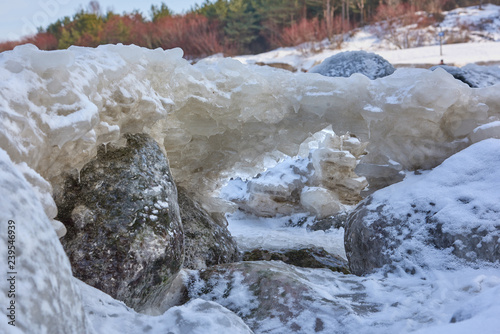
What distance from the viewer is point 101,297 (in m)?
1.81

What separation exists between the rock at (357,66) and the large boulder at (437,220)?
3.99m

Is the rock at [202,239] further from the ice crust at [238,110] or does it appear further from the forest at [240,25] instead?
the forest at [240,25]

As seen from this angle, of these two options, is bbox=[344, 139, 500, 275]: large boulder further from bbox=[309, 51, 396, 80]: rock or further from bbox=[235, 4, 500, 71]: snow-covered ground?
bbox=[235, 4, 500, 71]: snow-covered ground

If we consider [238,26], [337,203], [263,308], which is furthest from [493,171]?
[238,26]

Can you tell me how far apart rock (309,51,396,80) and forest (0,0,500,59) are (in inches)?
587

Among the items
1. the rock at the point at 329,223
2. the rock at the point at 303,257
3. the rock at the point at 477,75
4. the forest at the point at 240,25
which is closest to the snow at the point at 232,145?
the rock at the point at 303,257

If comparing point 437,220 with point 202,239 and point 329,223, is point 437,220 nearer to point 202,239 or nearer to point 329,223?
point 202,239

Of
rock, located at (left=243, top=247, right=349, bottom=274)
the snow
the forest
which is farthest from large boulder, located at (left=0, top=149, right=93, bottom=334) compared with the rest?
the forest

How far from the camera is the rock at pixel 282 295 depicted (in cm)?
199

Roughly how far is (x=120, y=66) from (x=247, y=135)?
4.86ft

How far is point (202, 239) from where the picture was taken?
337cm

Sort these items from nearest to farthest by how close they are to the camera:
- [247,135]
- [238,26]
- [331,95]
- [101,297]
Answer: [101,297]
[331,95]
[247,135]
[238,26]

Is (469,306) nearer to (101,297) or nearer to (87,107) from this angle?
(101,297)

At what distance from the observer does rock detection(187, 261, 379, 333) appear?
6.53 feet
